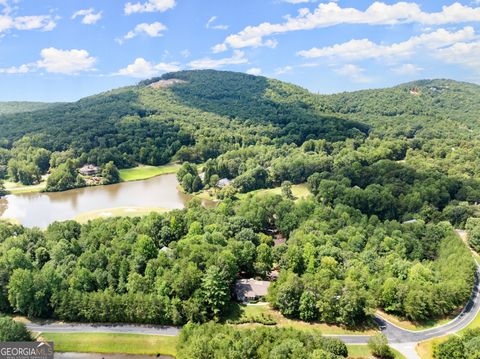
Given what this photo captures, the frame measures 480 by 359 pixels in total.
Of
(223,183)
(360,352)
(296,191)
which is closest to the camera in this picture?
(360,352)

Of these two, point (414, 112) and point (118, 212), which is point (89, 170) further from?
point (414, 112)

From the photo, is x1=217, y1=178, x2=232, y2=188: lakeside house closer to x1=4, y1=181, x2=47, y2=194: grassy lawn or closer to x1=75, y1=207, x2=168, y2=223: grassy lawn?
x1=75, y1=207, x2=168, y2=223: grassy lawn

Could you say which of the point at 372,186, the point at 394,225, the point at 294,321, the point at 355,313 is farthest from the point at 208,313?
the point at 372,186

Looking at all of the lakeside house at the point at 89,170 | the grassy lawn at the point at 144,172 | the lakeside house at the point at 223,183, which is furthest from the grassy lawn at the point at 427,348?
the lakeside house at the point at 89,170

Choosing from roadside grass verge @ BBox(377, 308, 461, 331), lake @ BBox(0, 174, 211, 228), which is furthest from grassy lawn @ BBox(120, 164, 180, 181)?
roadside grass verge @ BBox(377, 308, 461, 331)

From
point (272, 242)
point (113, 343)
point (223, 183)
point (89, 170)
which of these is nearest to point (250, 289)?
point (272, 242)

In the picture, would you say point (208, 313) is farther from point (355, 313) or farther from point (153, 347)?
point (355, 313)

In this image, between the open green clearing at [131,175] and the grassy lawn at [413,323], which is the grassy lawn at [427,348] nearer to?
the grassy lawn at [413,323]
